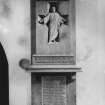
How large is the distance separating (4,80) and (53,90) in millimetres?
1068

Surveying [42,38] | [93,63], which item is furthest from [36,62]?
[93,63]

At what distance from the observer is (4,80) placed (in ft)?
30.5

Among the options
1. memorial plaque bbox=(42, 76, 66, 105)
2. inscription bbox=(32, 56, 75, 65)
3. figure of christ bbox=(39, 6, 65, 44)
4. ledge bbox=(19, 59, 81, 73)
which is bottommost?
memorial plaque bbox=(42, 76, 66, 105)

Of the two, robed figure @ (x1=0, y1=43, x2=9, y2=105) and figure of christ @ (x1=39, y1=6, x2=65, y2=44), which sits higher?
figure of christ @ (x1=39, y1=6, x2=65, y2=44)

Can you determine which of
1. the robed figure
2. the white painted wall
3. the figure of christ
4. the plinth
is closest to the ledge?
the plinth

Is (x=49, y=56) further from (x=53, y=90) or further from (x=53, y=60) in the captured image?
(x=53, y=90)

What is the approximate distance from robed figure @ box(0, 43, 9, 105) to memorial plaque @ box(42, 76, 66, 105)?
78 centimetres

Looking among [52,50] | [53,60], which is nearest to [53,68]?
[53,60]

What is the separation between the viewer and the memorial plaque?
918cm

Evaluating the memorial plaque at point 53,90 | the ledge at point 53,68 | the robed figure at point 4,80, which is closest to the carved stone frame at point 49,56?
the ledge at point 53,68

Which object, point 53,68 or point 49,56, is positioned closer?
point 53,68

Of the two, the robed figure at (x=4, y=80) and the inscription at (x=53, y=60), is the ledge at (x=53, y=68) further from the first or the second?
the robed figure at (x=4, y=80)

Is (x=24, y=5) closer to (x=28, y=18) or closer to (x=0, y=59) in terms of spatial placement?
(x=28, y=18)

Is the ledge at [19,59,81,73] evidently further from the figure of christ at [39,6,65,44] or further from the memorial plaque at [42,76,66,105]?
the figure of christ at [39,6,65,44]
